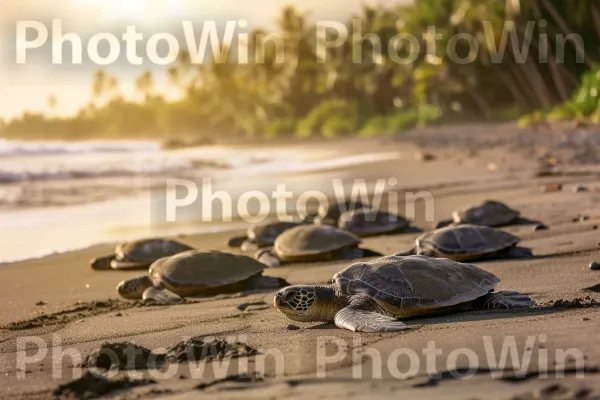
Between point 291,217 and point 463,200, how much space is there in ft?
7.94

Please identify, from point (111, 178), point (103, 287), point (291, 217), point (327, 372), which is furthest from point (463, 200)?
point (111, 178)

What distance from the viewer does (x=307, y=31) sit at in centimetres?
6456

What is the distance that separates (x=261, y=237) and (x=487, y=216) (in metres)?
2.35

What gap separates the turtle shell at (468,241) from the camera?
20.6 feet

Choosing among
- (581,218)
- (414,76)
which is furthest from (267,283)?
(414,76)

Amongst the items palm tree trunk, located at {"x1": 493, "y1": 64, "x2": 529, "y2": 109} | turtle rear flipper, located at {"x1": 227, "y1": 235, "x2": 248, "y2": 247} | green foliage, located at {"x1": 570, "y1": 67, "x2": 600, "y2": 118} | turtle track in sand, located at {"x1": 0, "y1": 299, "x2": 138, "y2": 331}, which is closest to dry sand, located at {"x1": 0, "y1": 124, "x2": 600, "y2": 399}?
turtle track in sand, located at {"x1": 0, "y1": 299, "x2": 138, "y2": 331}

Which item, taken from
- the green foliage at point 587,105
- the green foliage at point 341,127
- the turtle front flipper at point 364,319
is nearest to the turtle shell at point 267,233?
the turtle front flipper at point 364,319

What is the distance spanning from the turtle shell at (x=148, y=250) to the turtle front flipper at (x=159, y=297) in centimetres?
155

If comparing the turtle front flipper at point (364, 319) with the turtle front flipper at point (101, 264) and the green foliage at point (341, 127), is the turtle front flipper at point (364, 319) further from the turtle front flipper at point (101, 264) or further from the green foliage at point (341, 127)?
the green foliage at point (341, 127)

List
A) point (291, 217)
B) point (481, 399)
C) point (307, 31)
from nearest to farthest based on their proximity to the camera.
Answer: point (481, 399) < point (291, 217) < point (307, 31)

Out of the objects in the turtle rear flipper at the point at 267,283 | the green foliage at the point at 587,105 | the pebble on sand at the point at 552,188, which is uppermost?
the green foliage at the point at 587,105

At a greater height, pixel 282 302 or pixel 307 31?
pixel 307 31

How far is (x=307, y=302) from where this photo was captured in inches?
173

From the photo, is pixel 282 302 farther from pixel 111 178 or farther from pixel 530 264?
pixel 111 178
